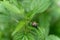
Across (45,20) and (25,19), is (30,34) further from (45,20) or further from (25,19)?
(45,20)

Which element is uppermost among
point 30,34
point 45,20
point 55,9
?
point 55,9

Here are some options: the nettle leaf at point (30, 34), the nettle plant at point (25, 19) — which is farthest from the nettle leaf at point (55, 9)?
the nettle leaf at point (30, 34)

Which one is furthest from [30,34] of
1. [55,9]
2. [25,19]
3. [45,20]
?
[55,9]

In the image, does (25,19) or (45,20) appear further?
(45,20)

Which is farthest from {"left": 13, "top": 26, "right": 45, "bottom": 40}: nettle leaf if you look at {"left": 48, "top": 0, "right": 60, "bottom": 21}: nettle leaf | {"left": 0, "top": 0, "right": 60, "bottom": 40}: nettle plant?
{"left": 48, "top": 0, "right": 60, "bottom": 21}: nettle leaf

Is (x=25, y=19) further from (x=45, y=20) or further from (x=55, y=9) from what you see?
(x=55, y=9)

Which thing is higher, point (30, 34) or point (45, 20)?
point (45, 20)

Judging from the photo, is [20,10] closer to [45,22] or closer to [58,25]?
[45,22]

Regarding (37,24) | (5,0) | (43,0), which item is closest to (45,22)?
(37,24)
